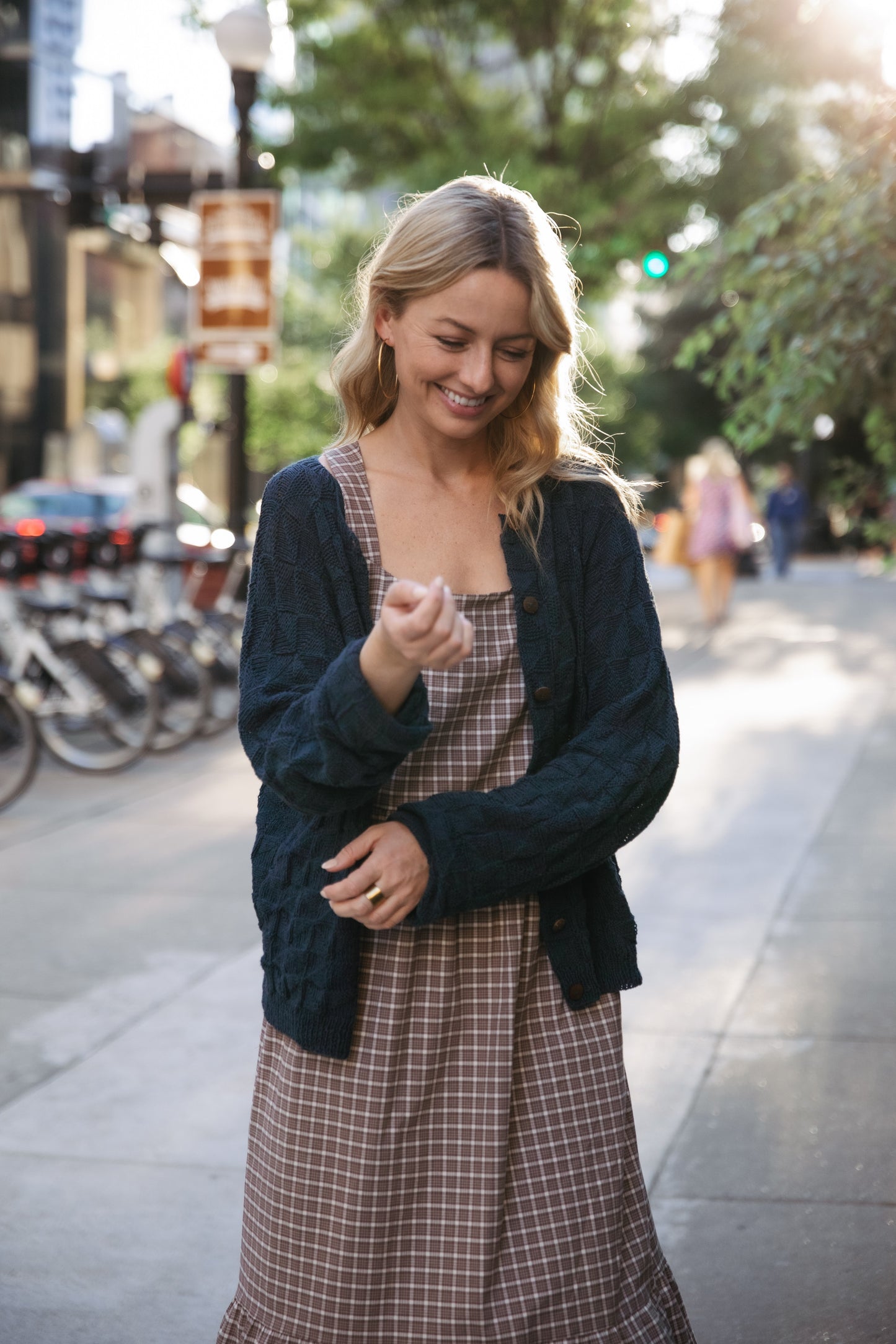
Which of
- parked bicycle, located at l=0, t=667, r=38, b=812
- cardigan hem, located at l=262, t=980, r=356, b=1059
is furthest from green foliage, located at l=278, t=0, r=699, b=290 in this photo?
cardigan hem, located at l=262, t=980, r=356, b=1059

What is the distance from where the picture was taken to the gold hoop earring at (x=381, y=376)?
2334 mm

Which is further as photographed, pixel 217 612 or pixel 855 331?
pixel 217 612

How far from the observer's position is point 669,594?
854 inches

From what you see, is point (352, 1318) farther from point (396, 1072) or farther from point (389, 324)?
point (389, 324)

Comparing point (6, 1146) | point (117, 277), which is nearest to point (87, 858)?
point (6, 1146)

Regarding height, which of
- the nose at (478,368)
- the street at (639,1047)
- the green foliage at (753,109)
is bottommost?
the street at (639,1047)

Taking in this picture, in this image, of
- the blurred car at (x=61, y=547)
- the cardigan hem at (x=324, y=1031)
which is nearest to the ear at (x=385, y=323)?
the cardigan hem at (x=324, y=1031)

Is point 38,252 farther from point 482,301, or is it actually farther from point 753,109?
point 482,301

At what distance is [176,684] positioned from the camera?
1015 cm

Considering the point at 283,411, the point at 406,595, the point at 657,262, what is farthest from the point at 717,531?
the point at 283,411

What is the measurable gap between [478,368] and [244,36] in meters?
10.4

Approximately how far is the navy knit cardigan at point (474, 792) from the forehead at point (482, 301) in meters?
0.28

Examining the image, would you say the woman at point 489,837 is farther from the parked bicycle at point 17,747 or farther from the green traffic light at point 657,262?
the green traffic light at point 657,262

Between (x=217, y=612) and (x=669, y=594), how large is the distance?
11.5m
